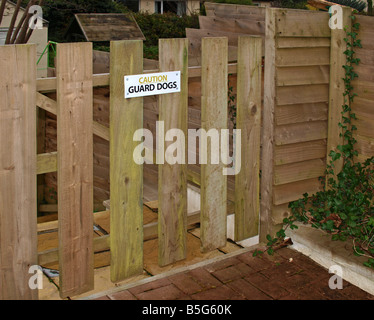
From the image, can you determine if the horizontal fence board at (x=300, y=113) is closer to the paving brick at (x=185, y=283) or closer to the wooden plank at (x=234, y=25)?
the wooden plank at (x=234, y=25)

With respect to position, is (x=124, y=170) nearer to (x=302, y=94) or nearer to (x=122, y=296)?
(x=122, y=296)

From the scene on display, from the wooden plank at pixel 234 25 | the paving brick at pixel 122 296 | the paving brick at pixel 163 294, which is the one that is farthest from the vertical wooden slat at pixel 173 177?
the wooden plank at pixel 234 25

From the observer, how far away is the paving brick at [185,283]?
4.11 m

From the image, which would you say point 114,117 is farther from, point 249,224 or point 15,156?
point 249,224

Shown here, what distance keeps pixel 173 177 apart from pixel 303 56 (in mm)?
1420

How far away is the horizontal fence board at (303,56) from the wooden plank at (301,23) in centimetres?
12

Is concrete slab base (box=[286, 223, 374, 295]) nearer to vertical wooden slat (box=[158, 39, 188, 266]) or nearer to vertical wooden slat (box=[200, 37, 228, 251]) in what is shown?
vertical wooden slat (box=[200, 37, 228, 251])

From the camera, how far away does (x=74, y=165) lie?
3.72 m

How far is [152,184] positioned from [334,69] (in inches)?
99.4

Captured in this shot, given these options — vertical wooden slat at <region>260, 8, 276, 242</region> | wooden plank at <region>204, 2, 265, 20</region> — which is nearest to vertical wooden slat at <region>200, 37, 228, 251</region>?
vertical wooden slat at <region>260, 8, 276, 242</region>

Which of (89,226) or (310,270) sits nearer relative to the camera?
(89,226)

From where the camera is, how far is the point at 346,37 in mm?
4688
